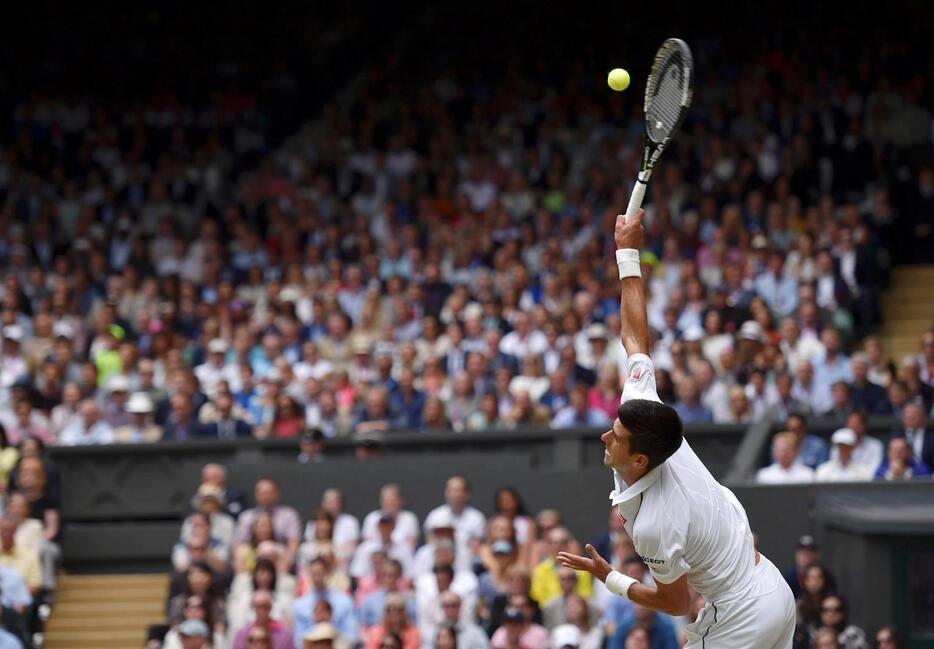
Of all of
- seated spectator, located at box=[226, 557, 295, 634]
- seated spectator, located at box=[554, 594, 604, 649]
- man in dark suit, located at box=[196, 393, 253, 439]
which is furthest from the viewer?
man in dark suit, located at box=[196, 393, 253, 439]

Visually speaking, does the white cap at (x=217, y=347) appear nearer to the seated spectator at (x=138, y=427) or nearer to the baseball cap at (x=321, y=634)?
the seated spectator at (x=138, y=427)

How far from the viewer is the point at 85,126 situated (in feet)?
72.7

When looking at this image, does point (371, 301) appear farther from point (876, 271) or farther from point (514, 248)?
point (876, 271)

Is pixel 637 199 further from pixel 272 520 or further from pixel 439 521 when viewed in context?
pixel 272 520

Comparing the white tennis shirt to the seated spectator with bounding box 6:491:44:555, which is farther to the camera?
the seated spectator with bounding box 6:491:44:555

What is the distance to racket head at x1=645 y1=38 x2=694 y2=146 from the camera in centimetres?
672

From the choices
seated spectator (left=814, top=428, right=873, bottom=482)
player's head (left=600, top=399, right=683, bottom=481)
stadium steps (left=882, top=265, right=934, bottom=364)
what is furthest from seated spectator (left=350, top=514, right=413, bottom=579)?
player's head (left=600, top=399, right=683, bottom=481)

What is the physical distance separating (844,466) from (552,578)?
242cm

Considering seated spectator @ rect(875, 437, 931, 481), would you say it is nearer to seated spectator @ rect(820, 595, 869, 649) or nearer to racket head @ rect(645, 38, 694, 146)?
seated spectator @ rect(820, 595, 869, 649)

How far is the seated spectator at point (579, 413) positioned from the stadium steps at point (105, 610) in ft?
12.1

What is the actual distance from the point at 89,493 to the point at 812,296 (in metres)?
6.73

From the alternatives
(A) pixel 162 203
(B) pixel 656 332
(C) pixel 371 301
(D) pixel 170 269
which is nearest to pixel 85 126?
(A) pixel 162 203

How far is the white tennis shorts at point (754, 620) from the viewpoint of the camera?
631 cm

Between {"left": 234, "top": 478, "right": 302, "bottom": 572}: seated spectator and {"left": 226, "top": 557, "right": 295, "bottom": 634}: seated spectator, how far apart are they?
738mm
